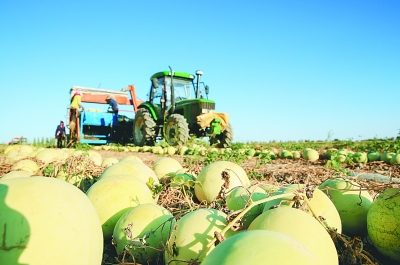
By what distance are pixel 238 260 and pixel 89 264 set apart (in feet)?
2.33

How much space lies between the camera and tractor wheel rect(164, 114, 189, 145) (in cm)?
1262

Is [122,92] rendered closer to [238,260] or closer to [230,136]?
[230,136]

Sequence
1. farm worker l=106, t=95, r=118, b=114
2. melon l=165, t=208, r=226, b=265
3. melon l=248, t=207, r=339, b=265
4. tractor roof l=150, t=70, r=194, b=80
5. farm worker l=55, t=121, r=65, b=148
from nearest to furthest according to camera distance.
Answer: melon l=248, t=207, r=339, b=265 → melon l=165, t=208, r=226, b=265 → tractor roof l=150, t=70, r=194, b=80 → farm worker l=55, t=121, r=65, b=148 → farm worker l=106, t=95, r=118, b=114

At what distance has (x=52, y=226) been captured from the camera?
51.3 inches

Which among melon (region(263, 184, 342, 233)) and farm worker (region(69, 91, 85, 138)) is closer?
melon (region(263, 184, 342, 233))

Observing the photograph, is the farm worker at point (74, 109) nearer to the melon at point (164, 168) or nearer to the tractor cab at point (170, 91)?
the tractor cab at point (170, 91)

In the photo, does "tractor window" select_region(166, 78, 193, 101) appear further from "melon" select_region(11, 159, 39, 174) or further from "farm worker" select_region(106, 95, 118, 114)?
"melon" select_region(11, 159, 39, 174)

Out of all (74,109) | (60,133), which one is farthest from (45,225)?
(60,133)

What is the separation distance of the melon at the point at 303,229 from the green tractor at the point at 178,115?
1117 cm

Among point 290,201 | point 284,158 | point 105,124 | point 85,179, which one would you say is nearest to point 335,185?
point 290,201

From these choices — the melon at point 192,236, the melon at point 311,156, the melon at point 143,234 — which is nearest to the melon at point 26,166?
the melon at point 143,234

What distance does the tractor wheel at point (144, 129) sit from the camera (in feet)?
47.9

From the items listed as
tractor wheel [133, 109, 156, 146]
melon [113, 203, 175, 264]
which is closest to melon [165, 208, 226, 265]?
melon [113, 203, 175, 264]

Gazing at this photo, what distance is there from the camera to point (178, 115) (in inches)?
512
